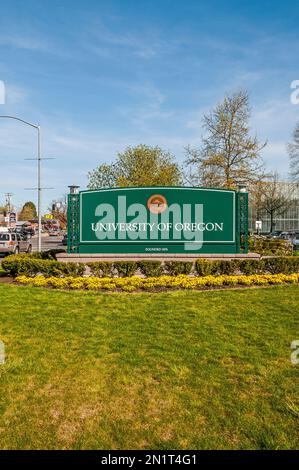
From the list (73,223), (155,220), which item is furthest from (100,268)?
(155,220)

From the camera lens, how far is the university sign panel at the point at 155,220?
15.0 meters

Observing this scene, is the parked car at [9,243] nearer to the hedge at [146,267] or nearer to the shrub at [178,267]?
the hedge at [146,267]

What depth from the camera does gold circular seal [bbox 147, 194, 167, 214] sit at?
15086 mm

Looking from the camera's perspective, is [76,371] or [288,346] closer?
[76,371]

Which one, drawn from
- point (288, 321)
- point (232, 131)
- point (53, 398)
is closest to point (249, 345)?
point (288, 321)

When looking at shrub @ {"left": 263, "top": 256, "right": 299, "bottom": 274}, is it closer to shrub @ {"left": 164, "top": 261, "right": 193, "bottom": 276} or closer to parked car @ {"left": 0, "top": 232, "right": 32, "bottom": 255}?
shrub @ {"left": 164, "top": 261, "right": 193, "bottom": 276}

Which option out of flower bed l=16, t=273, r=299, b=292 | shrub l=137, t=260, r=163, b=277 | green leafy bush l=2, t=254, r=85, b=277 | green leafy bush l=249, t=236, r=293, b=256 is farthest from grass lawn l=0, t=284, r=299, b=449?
green leafy bush l=249, t=236, r=293, b=256

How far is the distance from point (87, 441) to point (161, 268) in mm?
9085

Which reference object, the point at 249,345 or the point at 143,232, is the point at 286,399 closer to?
the point at 249,345

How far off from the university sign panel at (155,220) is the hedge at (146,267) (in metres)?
2.06

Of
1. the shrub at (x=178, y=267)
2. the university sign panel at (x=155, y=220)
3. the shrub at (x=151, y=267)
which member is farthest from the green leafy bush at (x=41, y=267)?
the shrub at (x=178, y=267)

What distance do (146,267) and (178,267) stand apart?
1.17m

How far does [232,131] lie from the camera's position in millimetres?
25984

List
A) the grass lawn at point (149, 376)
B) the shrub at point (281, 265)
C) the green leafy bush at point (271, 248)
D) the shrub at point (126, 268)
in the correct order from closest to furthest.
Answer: the grass lawn at point (149, 376) → the shrub at point (126, 268) → the shrub at point (281, 265) → the green leafy bush at point (271, 248)
